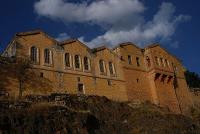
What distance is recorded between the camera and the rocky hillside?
3059cm

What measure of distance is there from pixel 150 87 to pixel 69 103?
64.3 feet

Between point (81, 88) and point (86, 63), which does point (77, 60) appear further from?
point (81, 88)

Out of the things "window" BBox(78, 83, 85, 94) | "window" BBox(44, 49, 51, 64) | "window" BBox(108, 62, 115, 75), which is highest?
"window" BBox(44, 49, 51, 64)

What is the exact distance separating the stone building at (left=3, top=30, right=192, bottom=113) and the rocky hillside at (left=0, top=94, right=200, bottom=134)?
4.23 meters

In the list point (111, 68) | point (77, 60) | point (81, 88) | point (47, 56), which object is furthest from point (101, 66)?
point (47, 56)

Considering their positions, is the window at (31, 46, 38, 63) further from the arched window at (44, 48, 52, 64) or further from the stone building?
the arched window at (44, 48, 52, 64)

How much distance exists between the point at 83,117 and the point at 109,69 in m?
16.7

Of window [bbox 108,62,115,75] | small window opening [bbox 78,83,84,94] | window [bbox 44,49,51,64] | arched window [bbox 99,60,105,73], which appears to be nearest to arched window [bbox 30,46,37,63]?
window [bbox 44,49,51,64]

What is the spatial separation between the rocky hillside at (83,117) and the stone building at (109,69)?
4.23m

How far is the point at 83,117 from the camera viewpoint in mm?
34531

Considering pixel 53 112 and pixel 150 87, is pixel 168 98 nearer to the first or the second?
pixel 150 87

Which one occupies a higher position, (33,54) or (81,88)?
(33,54)

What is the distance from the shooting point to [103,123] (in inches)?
1479

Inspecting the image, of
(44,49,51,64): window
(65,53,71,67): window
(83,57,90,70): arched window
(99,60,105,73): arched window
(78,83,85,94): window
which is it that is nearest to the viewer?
(44,49,51,64): window
